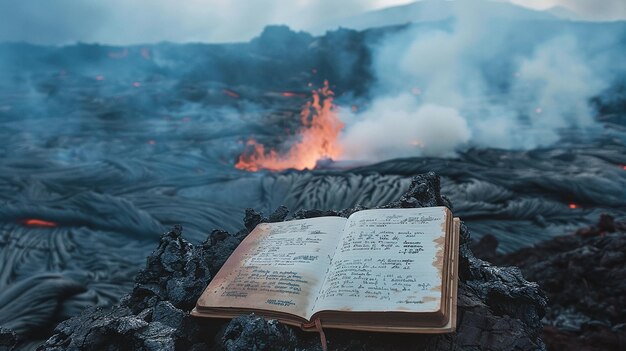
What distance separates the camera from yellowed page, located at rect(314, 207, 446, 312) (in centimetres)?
188

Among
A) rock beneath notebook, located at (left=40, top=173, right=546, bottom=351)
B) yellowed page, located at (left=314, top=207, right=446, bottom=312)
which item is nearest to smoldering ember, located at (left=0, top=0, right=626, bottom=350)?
rock beneath notebook, located at (left=40, top=173, right=546, bottom=351)

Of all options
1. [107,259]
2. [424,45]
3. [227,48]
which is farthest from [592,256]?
[227,48]

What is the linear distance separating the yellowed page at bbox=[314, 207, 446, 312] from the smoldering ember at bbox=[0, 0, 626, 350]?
0.72ft

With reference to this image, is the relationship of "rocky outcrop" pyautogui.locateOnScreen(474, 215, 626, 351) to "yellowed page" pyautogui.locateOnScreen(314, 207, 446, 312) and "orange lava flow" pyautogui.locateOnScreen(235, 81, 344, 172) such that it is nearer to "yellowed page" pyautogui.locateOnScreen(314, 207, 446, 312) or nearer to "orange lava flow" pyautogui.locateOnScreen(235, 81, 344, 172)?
"yellowed page" pyautogui.locateOnScreen(314, 207, 446, 312)

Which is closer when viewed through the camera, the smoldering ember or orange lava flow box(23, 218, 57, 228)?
the smoldering ember

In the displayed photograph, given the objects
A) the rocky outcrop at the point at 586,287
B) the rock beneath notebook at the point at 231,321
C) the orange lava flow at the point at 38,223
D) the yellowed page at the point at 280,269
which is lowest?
the rocky outcrop at the point at 586,287

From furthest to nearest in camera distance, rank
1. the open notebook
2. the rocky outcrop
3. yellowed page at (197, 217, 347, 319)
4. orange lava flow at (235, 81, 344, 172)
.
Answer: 1. orange lava flow at (235, 81, 344, 172)
2. the rocky outcrop
3. yellowed page at (197, 217, 347, 319)
4. the open notebook

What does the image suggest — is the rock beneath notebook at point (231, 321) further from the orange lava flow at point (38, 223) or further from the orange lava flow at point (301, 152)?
the orange lava flow at point (301, 152)

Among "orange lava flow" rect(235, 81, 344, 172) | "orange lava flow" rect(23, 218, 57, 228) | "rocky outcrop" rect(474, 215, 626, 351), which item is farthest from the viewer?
"orange lava flow" rect(235, 81, 344, 172)

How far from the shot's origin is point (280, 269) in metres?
2.29

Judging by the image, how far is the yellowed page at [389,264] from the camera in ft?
6.17

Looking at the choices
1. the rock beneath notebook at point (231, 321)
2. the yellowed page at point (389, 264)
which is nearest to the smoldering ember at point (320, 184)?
the rock beneath notebook at point (231, 321)

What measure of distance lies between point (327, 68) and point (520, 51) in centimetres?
1402

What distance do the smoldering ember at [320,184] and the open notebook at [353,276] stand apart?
0.15 meters
